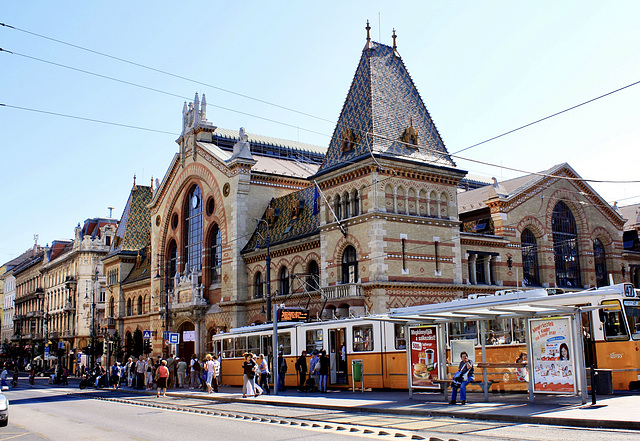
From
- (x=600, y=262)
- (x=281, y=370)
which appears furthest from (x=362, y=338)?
(x=600, y=262)

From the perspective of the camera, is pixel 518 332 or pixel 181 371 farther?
pixel 181 371

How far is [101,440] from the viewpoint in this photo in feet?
47.0

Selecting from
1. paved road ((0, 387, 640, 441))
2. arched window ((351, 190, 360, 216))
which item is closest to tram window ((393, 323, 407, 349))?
paved road ((0, 387, 640, 441))

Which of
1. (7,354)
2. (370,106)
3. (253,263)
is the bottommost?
(7,354)

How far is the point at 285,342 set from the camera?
31.8m

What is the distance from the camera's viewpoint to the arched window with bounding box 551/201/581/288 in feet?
144

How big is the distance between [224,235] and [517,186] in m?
20.7

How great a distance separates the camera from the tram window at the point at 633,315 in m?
21.3

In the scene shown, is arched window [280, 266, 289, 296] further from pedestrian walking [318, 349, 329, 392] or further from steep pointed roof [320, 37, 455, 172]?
pedestrian walking [318, 349, 329, 392]

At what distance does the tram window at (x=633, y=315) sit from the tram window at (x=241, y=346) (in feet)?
63.1

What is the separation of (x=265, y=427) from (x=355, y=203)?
20990mm

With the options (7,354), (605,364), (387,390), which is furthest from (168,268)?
(7,354)

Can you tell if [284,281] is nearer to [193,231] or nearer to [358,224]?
[358,224]

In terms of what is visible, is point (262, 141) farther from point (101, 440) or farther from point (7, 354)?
point (7, 354)
